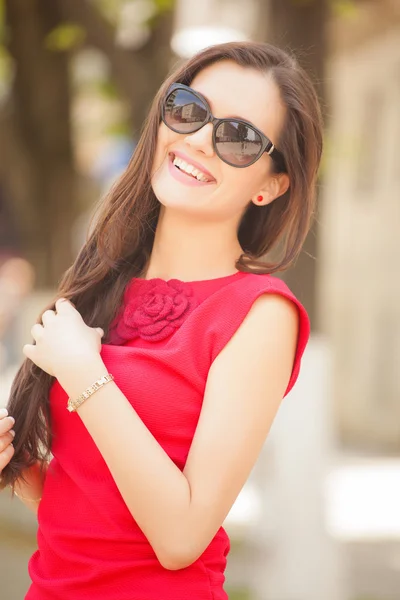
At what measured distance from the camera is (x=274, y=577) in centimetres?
457

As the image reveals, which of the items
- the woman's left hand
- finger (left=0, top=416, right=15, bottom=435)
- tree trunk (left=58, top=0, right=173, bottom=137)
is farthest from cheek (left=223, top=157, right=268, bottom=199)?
tree trunk (left=58, top=0, right=173, bottom=137)

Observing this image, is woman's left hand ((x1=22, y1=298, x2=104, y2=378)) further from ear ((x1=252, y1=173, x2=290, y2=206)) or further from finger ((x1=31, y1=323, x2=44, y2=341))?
ear ((x1=252, y1=173, x2=290, y2=206))

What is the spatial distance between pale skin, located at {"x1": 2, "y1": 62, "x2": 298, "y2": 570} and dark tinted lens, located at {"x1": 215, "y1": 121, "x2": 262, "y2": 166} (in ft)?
0.08

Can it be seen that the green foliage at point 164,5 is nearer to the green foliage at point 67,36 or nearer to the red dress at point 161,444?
the green foliage at point 67,36

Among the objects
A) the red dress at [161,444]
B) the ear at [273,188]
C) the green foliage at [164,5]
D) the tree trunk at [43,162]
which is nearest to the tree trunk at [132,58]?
the green foliage at [164,5]

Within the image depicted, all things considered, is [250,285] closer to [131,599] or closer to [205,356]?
[205,356]

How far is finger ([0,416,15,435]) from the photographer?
5.87ft

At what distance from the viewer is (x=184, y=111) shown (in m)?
1.76

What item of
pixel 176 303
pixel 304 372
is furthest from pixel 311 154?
pixel 304 372

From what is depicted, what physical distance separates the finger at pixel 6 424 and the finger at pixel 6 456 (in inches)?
1.9

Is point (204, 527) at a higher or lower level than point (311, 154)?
lower

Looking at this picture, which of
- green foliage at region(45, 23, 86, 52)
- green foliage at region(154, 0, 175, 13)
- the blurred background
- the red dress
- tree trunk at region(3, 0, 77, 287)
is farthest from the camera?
tree trunk at region(3, 0, 77, 287)

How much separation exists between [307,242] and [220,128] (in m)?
2.91

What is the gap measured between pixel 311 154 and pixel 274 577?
330 centimetres
